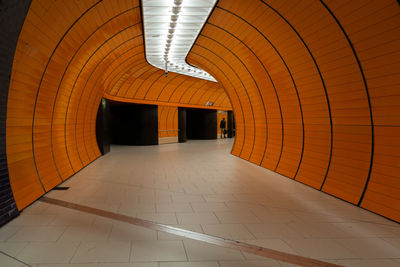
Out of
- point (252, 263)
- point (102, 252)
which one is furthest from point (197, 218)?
point (102, 252)

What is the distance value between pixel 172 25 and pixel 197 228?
6.77 metres

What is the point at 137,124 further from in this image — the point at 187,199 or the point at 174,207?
the point at 174,207

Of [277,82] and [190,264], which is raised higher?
[277,82]

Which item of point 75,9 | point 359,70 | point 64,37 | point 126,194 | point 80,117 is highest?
point 75,9

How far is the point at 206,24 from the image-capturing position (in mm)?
8234

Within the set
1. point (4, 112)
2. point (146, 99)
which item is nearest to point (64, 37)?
point (4, 112)

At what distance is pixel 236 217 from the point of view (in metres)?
4.57

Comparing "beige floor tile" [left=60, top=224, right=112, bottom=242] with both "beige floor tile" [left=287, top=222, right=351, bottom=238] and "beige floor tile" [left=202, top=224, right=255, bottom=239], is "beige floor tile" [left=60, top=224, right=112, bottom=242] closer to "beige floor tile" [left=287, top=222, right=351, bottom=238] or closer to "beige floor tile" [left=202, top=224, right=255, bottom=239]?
"beige floor tile" [left=202, top=224, right=255, bottom=239]

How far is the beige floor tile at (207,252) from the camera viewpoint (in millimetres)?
3145

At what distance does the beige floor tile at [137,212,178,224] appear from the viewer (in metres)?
4.38

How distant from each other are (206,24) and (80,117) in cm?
682

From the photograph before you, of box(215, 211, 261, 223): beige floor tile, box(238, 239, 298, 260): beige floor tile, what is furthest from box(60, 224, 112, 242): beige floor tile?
box(238, 239, 298, 260): beige floor tile

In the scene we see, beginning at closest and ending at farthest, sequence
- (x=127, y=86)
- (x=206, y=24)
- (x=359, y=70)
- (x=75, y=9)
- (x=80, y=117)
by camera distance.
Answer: (x=359, y=70) → (x=75, y=9) → (x=206, y=24) → (x=80, y=117) → (x=127, y=86)

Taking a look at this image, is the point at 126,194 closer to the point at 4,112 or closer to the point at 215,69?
the point at 4,112
